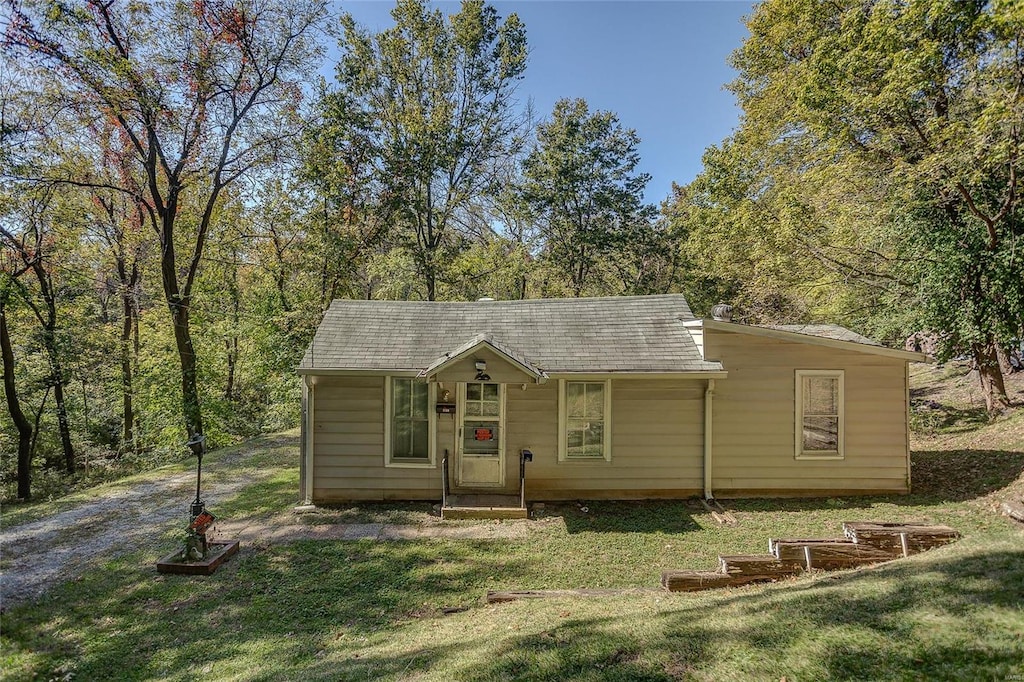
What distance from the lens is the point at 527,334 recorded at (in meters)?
9.66

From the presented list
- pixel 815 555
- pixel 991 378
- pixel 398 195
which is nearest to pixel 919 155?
pixel 991 378

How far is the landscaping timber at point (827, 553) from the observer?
18.0 feet

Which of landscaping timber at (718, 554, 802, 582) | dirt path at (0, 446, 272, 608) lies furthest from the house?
landscaping timber at (718, 554, 802, 582)

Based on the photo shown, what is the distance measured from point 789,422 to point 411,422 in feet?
22.4

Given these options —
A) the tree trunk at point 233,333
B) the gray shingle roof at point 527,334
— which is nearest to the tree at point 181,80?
the tree trunk at point 233,333

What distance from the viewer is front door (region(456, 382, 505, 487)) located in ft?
28.1

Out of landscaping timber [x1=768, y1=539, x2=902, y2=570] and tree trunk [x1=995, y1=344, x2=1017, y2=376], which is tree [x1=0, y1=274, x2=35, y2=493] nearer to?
landscaping timber [x1=768, y1=539, x2=902, y2=570]

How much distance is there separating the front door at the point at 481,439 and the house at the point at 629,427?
0.02 m

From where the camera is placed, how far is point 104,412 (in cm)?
1869

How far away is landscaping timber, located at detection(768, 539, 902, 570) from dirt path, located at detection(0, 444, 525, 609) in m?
3.53

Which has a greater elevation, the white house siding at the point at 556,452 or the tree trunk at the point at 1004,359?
the tree trunk at the point at 1004,359

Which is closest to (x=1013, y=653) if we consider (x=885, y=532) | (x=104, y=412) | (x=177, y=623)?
(x=885, y=532)

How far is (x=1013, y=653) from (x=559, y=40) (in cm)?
1624

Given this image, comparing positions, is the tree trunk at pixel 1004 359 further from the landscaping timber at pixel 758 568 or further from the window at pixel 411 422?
the window at pixel 411 422
